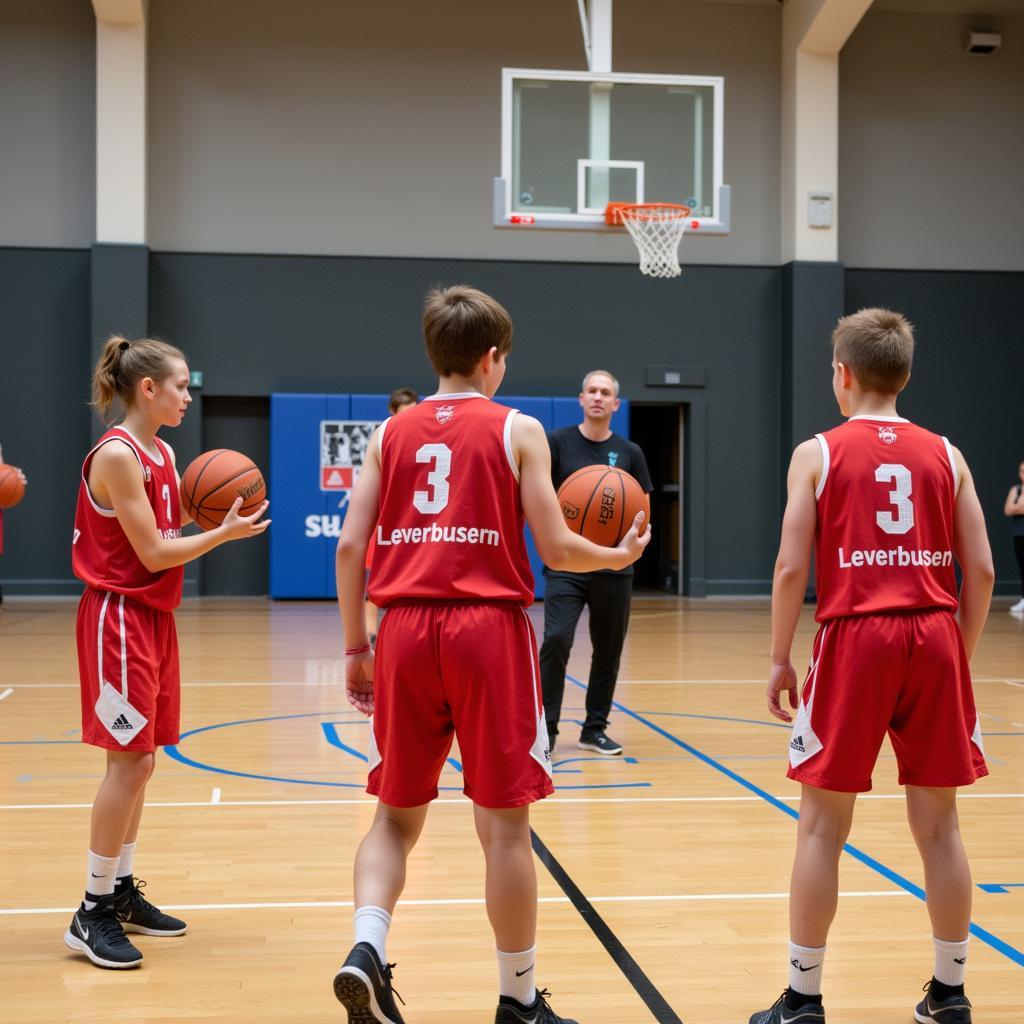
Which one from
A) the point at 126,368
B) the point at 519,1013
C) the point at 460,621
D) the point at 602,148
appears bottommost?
the point at 519,1013

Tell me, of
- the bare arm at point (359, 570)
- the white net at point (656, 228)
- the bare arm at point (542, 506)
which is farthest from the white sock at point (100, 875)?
the white net at point (656, 228)

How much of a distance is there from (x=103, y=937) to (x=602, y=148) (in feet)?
22.2

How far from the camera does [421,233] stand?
45.3 ft

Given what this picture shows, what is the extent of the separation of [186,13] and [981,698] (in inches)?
421

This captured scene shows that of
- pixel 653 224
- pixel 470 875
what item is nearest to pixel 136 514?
pixel 470 875

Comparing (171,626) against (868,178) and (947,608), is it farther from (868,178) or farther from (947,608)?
(868,178)

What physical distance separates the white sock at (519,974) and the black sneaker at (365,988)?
0.22 meters

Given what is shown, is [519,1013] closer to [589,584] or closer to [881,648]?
[881,648]

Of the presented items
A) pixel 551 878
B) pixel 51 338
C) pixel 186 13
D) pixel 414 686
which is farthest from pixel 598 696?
pixel 186 13

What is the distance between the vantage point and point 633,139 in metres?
9.41

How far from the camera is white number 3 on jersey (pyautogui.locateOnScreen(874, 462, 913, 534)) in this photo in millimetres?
2570

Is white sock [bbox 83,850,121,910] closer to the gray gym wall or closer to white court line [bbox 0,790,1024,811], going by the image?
white court line [bbox 0,790,1024,811]

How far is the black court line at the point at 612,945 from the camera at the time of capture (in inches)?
→ 108

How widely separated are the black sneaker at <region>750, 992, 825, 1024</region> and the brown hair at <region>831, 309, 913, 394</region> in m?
1.25
